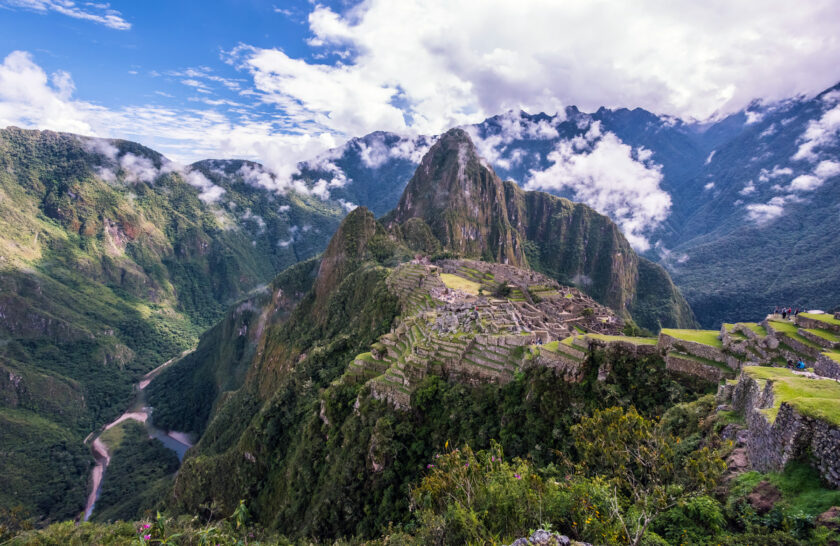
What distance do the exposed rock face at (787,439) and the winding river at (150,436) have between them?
131 meters

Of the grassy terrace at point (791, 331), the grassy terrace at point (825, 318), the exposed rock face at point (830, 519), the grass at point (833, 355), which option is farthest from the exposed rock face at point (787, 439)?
the grassy terrace at point (825, 318)

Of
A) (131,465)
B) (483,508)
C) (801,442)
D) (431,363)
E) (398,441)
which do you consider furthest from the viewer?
(131,465)

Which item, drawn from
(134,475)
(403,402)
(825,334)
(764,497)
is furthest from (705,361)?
(134,475)

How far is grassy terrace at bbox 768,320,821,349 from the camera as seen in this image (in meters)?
22.0

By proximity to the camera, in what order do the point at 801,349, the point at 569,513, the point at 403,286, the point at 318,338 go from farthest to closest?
1. the point at 318,338
2. the point at 403,286
3. the point at 801,349
4. the point at 569,513

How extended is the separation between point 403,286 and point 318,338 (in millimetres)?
33111

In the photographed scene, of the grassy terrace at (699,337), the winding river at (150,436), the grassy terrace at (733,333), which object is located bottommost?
the winding river at (150,436)

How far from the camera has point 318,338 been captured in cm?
9275

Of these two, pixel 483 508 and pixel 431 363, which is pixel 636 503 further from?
pixel 431 363

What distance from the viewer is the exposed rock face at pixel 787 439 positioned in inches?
436

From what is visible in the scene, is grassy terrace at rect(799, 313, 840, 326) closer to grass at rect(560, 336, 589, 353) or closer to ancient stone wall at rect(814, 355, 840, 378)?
ancient stone wall at rect(814, 355, 840, 378)

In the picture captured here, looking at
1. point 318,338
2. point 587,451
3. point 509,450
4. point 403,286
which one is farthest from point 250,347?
point 587,451

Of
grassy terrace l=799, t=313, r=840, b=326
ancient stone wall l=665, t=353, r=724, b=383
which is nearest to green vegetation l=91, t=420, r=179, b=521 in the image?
ancient stone wall l=665, t=353, r=724, b=383

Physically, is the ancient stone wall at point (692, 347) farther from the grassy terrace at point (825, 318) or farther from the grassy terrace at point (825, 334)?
the grassy terrace at point (825, 318)
